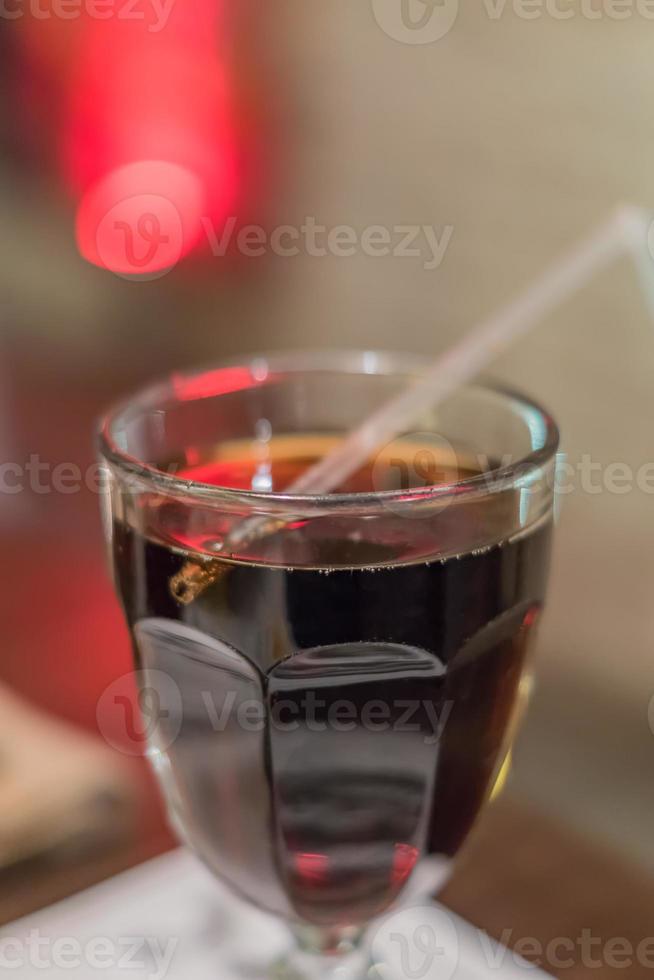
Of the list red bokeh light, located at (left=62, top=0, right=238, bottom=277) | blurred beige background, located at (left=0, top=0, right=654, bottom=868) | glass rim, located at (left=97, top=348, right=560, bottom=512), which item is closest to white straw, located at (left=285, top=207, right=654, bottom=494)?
glass rim, located at (left=97, top=348, right=560, bottom=512)

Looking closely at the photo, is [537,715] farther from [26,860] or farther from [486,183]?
[26,860]

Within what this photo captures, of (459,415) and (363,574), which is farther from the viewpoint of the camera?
(459,415)

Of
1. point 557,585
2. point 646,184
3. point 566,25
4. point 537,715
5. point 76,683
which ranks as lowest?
point 537,715

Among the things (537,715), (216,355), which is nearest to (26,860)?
(537,715)

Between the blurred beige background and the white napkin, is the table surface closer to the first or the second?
the white napkin

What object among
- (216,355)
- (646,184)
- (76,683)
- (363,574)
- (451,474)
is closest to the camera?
(363,574)

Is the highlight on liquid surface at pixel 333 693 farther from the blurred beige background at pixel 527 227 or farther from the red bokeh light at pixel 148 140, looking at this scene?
the red bokeh light at pixel 148 140
